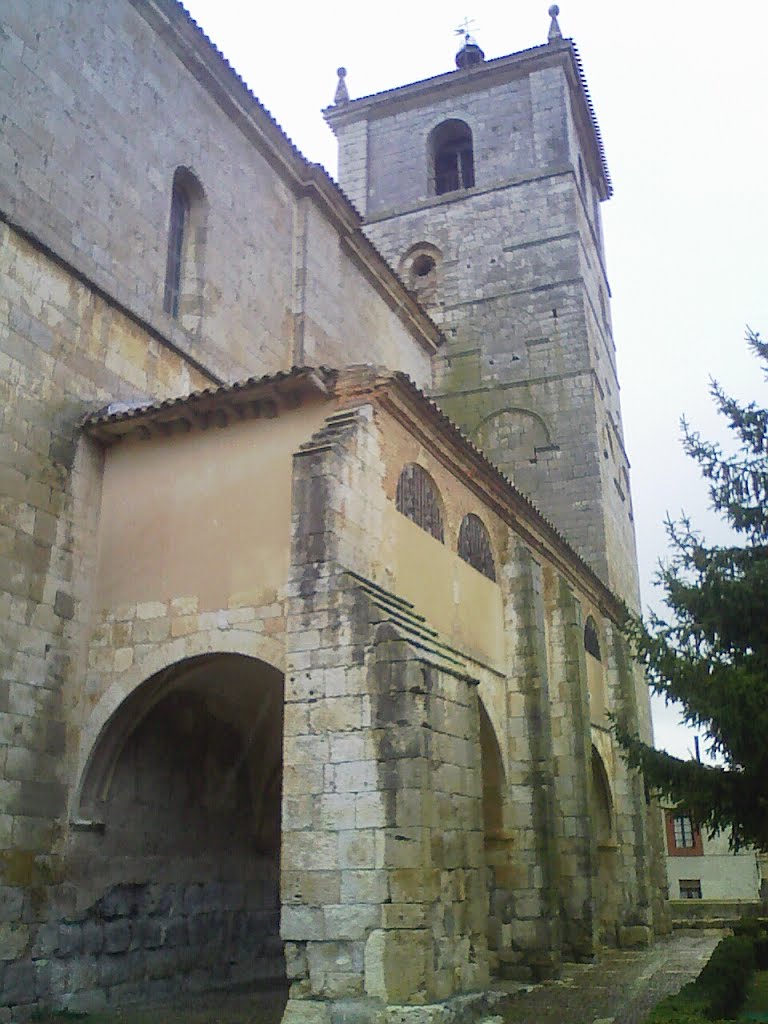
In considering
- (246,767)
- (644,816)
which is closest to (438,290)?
(644,816)

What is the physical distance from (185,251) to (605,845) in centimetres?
1195

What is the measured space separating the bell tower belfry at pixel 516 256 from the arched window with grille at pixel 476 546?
681cm

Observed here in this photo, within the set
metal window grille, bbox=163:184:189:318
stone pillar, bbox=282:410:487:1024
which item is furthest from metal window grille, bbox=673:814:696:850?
stone pillar, bbox=282:410:487:1024

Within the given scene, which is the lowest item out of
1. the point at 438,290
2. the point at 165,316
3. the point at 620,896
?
the point at 620,896

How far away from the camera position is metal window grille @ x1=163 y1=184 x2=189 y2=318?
12906 millimetres

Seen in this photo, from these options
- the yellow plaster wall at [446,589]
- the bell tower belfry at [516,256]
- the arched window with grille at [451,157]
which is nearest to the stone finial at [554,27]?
the bell tower belfry at [516,256]

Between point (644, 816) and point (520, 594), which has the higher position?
point (520, 594)

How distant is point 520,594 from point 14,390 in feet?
23.8

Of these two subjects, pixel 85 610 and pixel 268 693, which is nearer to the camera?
pixel 85 610

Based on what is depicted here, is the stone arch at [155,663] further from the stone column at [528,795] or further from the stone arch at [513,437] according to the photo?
the stone arch at [513,437]

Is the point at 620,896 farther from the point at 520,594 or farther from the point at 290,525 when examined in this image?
the point at 290,525

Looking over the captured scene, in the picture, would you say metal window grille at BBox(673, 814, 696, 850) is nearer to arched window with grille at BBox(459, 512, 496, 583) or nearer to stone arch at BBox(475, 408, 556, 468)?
stone arch at BBox(475, 408, 556, 468)

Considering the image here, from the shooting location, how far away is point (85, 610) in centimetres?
1045

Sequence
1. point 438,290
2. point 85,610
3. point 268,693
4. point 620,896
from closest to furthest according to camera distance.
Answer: point 85,610 < point 268,693 < point 620,896 < point 438,290
